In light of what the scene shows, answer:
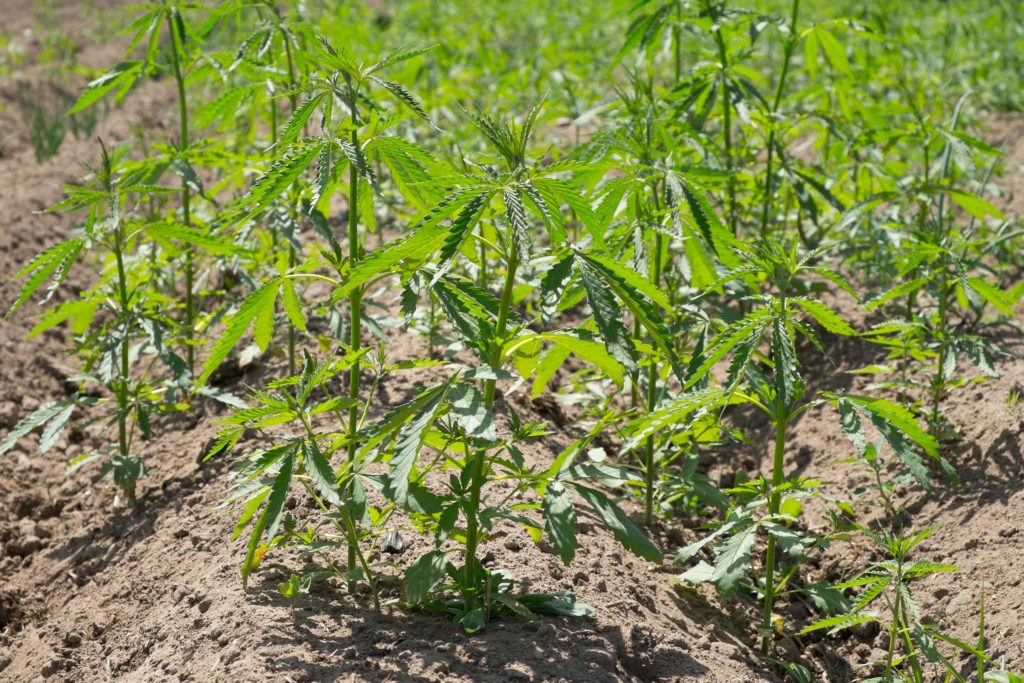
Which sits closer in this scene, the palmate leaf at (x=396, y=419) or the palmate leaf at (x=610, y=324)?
the palmate leaf at (x=610, y=324)

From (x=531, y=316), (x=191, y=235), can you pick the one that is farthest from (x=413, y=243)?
(x=531, y=316)

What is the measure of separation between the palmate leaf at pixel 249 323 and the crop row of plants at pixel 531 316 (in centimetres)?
1

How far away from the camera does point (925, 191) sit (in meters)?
4.11

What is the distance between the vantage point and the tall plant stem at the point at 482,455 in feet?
8.29

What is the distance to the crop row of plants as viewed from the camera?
98.7 inches

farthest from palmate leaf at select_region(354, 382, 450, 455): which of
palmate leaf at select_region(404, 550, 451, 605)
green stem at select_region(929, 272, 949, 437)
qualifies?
green stem at select_region(929, 272, 949, 437)

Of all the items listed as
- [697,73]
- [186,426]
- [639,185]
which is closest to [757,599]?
[639,185]

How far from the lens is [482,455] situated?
256cm

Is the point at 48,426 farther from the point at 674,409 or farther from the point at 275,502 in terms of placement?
the point at 674,409

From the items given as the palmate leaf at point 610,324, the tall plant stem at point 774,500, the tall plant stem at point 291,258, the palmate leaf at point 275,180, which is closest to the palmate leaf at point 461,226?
the palmate leaf at point 610,324

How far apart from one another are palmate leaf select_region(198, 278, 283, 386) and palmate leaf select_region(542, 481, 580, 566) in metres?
0.78

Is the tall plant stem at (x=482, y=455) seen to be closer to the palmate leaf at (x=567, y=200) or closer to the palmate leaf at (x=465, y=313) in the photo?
the palmate leaf at (x=465, y=313)

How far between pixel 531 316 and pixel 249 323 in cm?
236

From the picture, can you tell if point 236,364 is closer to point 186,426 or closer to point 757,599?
point 186,426
